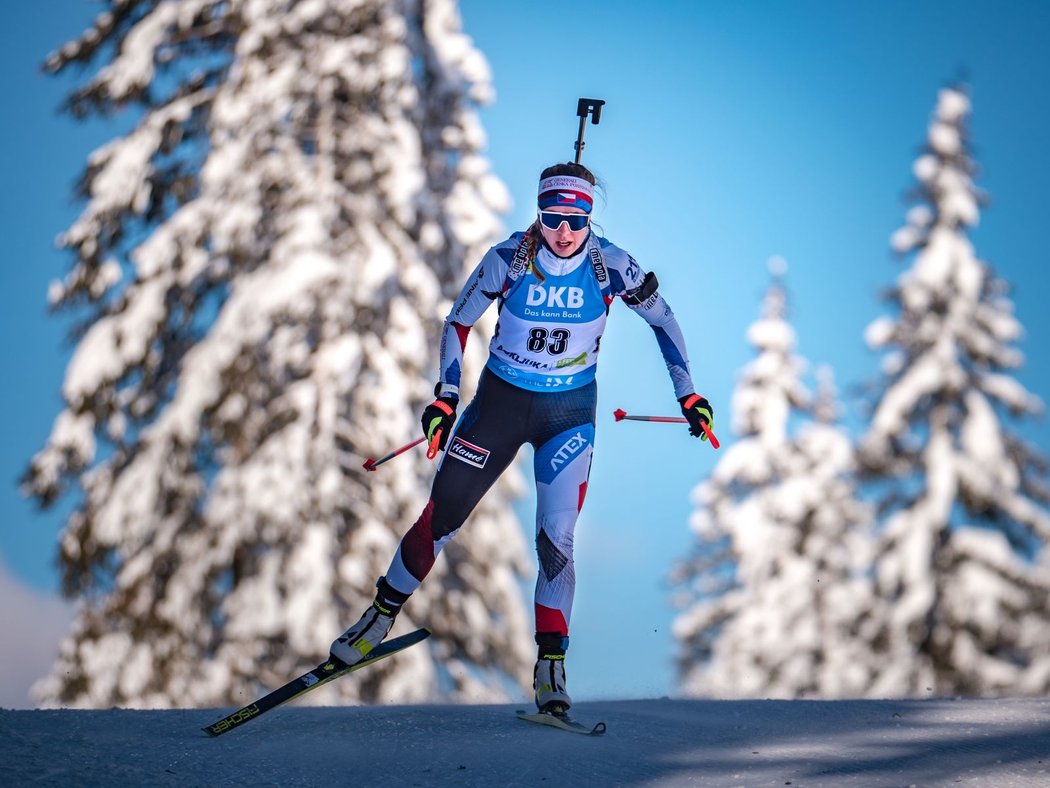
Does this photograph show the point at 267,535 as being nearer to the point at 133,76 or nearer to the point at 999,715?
the point at 133,76

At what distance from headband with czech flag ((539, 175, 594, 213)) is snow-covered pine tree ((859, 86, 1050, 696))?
40.4 ft

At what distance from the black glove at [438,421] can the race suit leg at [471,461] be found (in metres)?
0.10

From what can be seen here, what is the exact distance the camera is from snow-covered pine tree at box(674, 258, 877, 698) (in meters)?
18.4

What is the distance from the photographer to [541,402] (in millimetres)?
6246

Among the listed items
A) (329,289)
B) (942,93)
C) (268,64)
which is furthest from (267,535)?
(942,93)

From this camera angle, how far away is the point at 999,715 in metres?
6.45

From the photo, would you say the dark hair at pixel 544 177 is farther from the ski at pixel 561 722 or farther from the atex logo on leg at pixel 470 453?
the ski at pixel 561 722

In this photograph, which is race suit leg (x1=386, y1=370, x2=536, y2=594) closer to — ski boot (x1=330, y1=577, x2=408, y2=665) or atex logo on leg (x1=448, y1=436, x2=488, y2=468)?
atex logo on leg (x1=448, y1=436, x2=488, y2=468)

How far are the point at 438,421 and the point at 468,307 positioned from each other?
728 millimetres

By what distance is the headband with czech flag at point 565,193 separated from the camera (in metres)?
6.08

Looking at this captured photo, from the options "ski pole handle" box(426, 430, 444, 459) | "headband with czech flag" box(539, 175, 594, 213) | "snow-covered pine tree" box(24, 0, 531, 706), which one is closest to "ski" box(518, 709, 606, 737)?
"ski pole handle" box(426, 430, 444, 459)

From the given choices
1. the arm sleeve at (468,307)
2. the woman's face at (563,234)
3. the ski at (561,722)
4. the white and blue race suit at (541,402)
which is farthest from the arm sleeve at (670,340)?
the ski at (561,722)

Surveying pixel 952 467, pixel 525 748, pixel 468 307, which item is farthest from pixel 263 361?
pixel 952 467

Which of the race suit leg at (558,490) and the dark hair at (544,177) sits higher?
the dark hair at (544,177)
